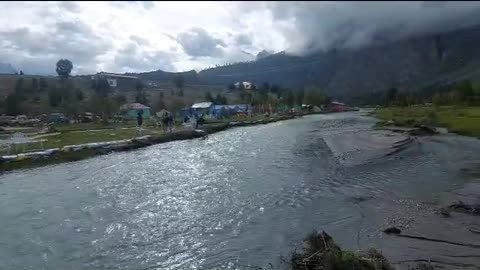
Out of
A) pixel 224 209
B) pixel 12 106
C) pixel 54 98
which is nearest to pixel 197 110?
pixel 54 98

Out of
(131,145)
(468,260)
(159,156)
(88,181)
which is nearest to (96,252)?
(468,260)

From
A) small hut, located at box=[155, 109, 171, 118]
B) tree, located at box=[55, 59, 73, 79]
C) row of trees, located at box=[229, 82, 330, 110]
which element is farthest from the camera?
tree, located at box=[55, 59, 73, 79]

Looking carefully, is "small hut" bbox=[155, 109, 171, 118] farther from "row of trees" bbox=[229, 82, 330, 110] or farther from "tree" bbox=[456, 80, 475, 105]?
"tree" bbox=[456, 80, 475, 105]

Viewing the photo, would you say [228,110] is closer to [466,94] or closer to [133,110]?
[133,110]

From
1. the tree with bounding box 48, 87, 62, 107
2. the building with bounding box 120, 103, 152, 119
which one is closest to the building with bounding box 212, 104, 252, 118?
the building with bounding box 120, 103, 152, 119

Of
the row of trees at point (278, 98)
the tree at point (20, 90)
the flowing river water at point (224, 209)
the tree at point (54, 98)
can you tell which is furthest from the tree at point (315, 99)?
the flowing river water at point (224, 209)

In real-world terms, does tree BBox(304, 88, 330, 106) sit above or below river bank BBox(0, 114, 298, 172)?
above

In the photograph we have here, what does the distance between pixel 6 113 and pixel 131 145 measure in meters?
70.9

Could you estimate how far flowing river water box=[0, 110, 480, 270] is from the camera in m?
14.8

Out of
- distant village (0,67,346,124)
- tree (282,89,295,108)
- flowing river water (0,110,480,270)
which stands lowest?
flowing river water (0,110,480,270)

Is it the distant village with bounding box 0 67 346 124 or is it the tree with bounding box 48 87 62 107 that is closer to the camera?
the distant village with bounding box 0 67 346 124

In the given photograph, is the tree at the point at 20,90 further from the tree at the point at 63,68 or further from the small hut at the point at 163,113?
the small hut at the point at 163,113

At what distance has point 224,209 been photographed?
20422 mm

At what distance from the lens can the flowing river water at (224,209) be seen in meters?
14.8
